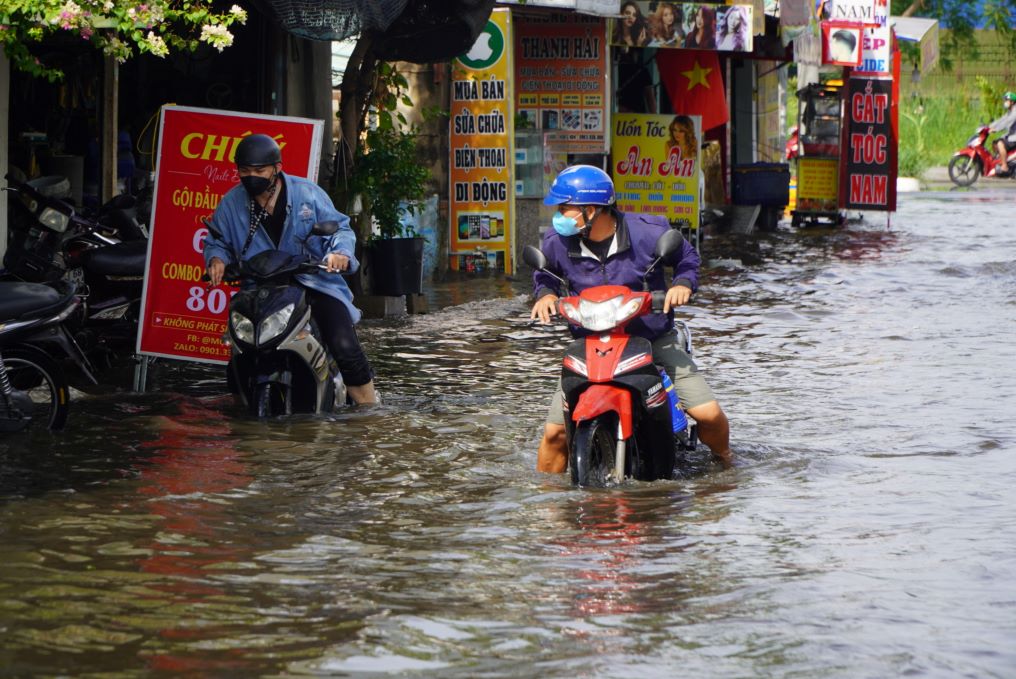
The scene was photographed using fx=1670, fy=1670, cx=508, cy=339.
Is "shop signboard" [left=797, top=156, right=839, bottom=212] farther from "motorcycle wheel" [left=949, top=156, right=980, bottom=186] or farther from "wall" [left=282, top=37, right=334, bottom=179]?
"wall" [left=282, top=37, right=334, bottom=179]

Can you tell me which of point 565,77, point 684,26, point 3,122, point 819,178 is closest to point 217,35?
point 3,122

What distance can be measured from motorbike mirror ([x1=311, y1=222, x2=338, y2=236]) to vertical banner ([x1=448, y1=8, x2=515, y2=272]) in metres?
8.80

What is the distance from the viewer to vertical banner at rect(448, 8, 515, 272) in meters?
17.2

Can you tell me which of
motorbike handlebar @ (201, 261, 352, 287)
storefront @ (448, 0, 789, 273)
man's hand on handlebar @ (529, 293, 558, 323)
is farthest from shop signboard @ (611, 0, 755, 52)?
man's hand on handlebar @ (529, 293, 558, 323)

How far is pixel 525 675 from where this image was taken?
15.4 ft

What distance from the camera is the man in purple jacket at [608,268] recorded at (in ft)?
23.4

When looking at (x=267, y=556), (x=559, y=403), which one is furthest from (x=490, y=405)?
(x=267, y=556)

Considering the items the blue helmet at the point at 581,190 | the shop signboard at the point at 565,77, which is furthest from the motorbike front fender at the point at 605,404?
the shop signboard at the point at 565,77

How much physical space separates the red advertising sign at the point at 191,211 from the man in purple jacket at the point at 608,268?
292 centimetres

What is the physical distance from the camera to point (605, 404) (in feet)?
22.5

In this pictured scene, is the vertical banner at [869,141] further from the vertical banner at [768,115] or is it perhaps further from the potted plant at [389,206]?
the potted plant at [389,206]

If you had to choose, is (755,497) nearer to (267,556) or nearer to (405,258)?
(267,556)

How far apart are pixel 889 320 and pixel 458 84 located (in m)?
5.60

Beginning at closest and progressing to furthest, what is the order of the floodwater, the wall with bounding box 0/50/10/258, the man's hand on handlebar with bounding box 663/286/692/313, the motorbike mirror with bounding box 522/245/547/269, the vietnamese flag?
the floodwater, the man's hand on handlebar with bounding box 663/286/692/313, the motorbike mirror with bounding box 522/245/547/269, the wall with bounding box 0/50/10/258, the vietnamese flag
